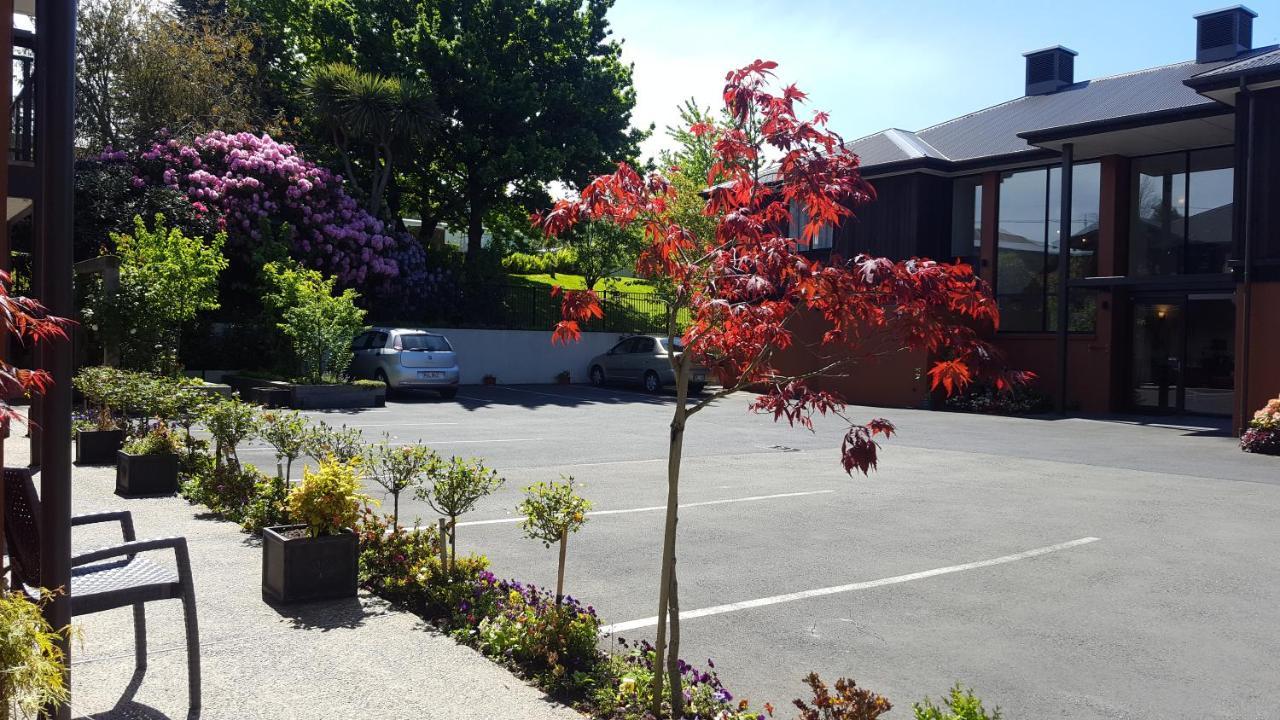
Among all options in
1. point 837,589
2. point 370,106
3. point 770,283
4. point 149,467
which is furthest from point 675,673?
point 370,106

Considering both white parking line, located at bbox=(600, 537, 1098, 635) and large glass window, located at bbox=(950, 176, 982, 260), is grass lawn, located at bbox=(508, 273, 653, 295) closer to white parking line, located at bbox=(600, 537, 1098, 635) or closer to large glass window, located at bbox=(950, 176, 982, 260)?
large glass window, located at bbox=(950, 176, 982, 260)

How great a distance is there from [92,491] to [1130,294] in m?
22.6

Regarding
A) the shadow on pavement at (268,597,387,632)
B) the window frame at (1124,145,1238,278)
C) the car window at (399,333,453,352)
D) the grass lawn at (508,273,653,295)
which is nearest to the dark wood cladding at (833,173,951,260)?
the window frame at (1124,145,1238,278)

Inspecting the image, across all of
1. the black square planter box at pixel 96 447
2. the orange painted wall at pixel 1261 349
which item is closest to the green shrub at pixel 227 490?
the black square planter box at pixel 96 447

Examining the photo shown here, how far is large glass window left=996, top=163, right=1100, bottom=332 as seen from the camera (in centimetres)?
2348

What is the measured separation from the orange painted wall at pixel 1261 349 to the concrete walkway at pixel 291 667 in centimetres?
1757

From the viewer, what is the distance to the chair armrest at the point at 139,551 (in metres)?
4.04

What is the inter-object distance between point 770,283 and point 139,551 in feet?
9.91

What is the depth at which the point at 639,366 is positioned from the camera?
27.6m

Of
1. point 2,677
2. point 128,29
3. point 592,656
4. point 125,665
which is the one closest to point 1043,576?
point 592,656

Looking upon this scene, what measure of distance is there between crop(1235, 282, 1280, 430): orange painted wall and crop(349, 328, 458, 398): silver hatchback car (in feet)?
54.1

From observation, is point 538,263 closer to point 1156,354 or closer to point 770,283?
point 1156,354

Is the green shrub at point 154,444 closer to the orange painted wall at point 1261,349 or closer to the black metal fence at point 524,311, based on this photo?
the orange painted wall at point 1261,349

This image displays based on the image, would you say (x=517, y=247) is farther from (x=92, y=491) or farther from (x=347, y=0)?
(x=92, y=491)
